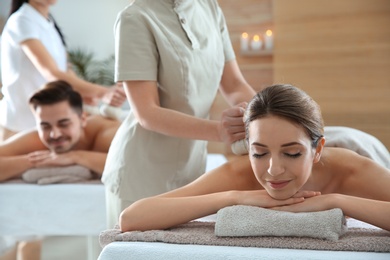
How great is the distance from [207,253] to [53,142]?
1680mm

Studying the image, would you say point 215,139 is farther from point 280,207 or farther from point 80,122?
point 80,122

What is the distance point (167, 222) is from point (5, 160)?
1.53 m

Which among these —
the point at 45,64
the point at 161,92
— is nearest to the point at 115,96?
the point at 45,64

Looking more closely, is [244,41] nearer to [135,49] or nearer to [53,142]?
[53,142]

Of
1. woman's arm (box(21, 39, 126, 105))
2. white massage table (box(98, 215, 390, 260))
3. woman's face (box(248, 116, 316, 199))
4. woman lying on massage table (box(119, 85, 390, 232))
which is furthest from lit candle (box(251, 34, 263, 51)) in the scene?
white massage table (box(98, 215, 390, 260))

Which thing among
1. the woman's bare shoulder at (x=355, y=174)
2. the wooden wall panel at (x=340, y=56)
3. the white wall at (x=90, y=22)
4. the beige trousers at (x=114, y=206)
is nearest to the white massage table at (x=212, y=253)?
the woman's bare shoulder at (x=355, y=174)

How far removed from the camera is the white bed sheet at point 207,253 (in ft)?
3.89

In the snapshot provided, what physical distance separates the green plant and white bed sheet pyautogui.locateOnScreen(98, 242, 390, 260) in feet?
11.0

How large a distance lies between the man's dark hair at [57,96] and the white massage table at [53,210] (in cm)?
39

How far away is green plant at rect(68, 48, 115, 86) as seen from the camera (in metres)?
4.49

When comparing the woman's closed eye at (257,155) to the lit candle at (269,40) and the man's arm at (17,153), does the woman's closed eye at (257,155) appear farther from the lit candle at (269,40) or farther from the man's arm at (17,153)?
the lit candle at (269,40)

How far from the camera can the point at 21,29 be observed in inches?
115

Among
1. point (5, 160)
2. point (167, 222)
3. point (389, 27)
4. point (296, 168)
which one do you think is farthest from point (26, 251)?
point (389, 27)

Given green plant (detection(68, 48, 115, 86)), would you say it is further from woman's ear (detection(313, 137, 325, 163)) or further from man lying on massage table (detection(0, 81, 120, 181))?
woman's ear (detection(313, 137, 325, 163))
